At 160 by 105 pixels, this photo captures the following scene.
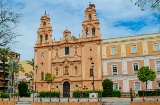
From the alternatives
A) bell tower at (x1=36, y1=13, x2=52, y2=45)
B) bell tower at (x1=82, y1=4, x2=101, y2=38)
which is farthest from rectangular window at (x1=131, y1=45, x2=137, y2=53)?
bell tower at (x1=36, y1=13, x2=52, y2=45)

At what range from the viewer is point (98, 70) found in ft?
147

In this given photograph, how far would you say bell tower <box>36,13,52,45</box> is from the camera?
51250 mm

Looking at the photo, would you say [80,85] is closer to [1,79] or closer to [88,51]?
[88,51]

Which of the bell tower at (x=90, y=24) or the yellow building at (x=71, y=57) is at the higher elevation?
the bell tower at (x=90, y=24)

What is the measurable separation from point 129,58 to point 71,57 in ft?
38.7

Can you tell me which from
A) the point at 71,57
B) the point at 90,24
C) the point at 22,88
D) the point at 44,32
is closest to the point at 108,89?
the point at 71,57

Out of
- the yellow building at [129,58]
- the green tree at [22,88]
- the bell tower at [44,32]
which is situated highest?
the bell tower at [44,32]

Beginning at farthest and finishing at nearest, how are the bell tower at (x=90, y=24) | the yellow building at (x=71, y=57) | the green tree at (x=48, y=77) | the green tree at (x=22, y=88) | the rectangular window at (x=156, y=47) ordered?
the bell tower at (x=90, y=24)
the green tree at (x=48, y=77)
the yellow building at (x=71, y=57)
the rectangular window at (x=156, y=47)
the green tree at (x=22, y=88)

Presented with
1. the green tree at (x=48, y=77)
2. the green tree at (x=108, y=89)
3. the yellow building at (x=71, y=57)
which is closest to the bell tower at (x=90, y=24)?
the yellow building at (x=71, y=57)

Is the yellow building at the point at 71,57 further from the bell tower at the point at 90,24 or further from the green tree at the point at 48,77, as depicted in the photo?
the green tree at the point at 48,77

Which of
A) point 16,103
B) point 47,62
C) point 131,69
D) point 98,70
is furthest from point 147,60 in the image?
point 16,103

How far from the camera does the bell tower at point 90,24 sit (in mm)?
47000

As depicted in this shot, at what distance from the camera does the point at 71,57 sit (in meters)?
48.1

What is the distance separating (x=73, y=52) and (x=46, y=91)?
31.6 feet
